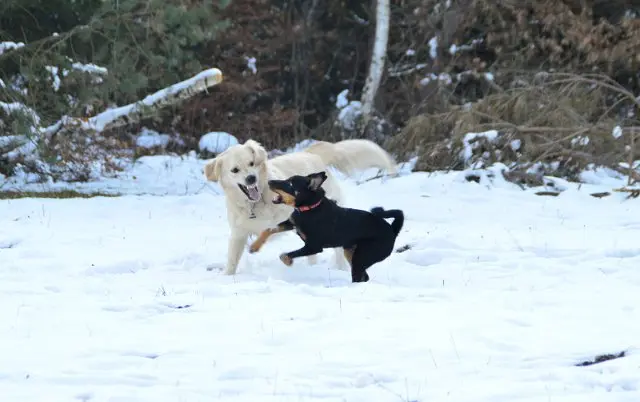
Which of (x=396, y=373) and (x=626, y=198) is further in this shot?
(x=626, y=198)

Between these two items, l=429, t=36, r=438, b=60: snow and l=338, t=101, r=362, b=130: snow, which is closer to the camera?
l=338, t=101, r=362, b=130: snow

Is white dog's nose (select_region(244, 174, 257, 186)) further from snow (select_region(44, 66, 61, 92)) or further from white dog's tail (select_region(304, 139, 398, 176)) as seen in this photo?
snow (select_region(44, 66, 61, 92))

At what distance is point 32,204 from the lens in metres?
10.5

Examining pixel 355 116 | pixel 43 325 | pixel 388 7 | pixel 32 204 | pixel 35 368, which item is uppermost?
pixel 35 368

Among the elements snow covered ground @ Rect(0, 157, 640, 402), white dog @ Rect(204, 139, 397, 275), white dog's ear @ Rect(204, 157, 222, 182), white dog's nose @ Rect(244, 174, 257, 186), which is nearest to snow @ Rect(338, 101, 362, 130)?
snow covered ground @ Rect(0, 157, 640, 402)

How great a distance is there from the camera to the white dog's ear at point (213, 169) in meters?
7.32

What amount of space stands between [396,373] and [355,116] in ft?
54.8

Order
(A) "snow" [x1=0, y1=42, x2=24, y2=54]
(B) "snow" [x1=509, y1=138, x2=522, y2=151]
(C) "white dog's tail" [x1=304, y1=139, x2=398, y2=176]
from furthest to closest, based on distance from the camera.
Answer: (A) "snow" [x1=0, y1=42, x2=24, y2=54], (B) "snow" [x1=509, y1=138, x2=522, y2=151], (C) "white dog's tail" [x1=304, y1=139, x2=398, y2=176]

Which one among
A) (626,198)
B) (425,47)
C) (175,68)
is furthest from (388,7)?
(626,198)

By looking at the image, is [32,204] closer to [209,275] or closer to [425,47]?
[209,275]

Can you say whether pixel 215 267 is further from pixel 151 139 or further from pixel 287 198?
pixel 151 139

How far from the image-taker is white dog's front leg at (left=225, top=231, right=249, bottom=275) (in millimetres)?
6934

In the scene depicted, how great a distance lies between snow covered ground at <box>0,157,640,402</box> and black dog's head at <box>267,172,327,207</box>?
23.5 inches

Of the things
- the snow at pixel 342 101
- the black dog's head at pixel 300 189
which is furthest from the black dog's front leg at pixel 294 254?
the snow at pixel 342 101
